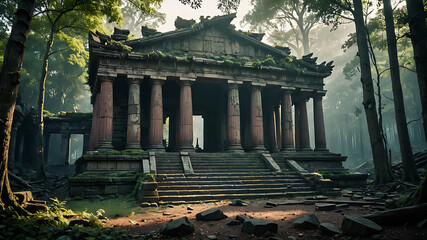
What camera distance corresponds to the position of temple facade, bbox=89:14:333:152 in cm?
1541

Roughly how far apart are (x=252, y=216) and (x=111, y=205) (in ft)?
17.5

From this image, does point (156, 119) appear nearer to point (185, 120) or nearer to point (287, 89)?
point (185, 120)

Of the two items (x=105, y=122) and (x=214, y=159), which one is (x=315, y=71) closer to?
Answer: (x=214, y=159)

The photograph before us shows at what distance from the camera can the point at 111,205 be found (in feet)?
31.0

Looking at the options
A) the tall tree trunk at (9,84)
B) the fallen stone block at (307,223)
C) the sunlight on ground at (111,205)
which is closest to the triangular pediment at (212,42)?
the sunlight on ground at (111,205)

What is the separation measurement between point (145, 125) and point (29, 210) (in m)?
14.1

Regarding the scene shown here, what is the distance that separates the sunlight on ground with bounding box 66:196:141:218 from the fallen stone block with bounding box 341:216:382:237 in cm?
598

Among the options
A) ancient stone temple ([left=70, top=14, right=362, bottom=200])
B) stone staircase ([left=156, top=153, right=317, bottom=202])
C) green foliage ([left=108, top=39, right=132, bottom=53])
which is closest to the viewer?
stone staircase ([left=156, top=153, right=317, bottom=202])

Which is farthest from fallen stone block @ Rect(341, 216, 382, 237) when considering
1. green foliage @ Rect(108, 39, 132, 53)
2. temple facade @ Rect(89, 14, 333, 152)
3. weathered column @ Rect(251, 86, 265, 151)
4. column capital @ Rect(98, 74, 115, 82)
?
column capital @ Rect(98, 74, 115, 82)

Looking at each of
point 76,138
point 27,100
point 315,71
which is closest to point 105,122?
point 315,71

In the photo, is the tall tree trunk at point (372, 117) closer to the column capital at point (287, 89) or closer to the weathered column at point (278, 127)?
the column capital at point (287, 89)

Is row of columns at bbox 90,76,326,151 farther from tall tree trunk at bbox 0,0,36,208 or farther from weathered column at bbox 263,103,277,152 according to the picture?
tall tree trunk at bbox 0,0,36,208

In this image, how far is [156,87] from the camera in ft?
53.0

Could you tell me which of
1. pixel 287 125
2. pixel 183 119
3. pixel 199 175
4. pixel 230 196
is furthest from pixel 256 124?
pixel 230 196
